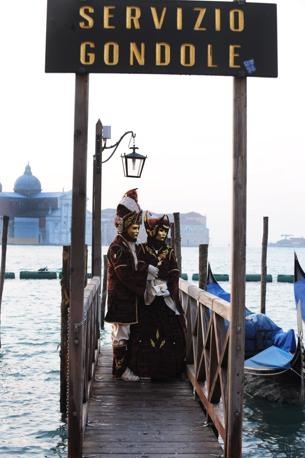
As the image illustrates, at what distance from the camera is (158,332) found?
5602 mm

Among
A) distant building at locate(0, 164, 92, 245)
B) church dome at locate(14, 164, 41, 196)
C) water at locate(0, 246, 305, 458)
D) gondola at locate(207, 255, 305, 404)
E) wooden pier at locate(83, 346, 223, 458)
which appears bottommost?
water at locate(0, 246, 305, 458)

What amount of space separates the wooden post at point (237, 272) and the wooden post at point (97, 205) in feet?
17.5

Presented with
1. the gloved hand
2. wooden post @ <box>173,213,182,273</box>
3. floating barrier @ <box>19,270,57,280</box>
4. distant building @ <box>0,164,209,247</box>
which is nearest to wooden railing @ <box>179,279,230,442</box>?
the gloved hand

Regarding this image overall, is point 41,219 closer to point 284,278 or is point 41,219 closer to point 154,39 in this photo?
point 284,278

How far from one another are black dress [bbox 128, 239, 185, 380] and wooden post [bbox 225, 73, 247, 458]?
191cm

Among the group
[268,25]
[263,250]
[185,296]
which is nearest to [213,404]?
[185,296]

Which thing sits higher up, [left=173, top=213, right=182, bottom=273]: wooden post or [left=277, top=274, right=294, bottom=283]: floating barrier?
[left=173, top=213, right=182, bottom=273]: wooden post

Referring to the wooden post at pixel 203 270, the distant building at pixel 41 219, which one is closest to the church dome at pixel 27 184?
the distant building at pixel 41 219

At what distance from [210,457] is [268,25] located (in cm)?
281

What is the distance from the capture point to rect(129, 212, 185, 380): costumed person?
560 centimetres

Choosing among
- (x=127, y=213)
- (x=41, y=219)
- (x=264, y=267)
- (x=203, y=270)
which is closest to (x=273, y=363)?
(x=203, y=270)

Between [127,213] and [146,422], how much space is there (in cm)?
202

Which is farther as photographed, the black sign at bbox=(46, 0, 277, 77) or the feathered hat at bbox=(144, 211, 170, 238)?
the feathered hat at bbox=(144, 211, 170, 238)

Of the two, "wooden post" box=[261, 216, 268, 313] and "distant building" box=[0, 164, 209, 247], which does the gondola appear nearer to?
"wooden post" box=[261, 216, 268, 313]
